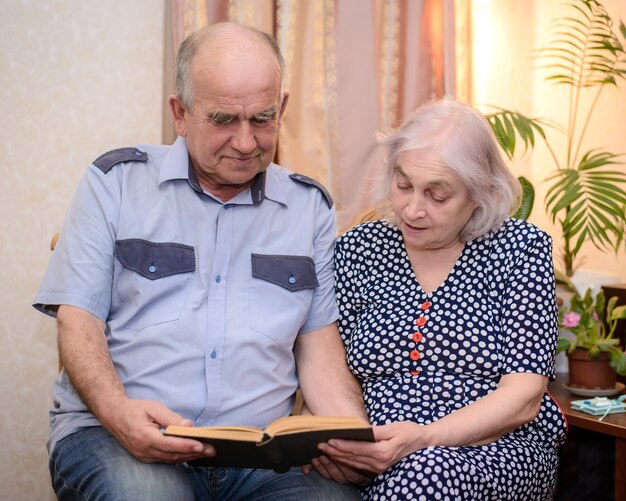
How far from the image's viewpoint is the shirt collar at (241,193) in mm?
1675

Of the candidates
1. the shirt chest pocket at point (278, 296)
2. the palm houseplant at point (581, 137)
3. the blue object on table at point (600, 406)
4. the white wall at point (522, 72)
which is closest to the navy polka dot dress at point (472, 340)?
the shirt chest pocket at point (278, 296)

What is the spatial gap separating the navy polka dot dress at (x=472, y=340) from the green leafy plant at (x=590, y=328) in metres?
0.54

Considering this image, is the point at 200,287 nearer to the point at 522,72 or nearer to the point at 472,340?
the point at 472,340

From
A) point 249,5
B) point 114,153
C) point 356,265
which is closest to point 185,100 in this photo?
point 114,153

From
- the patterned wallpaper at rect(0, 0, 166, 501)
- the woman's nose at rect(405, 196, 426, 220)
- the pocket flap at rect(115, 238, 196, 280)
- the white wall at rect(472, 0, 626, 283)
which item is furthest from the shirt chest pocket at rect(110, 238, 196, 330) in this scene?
the white wall at rect(472, 0, 626, 283)

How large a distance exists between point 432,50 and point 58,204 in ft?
5.04

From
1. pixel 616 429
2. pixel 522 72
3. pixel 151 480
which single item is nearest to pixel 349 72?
pixel 522 72

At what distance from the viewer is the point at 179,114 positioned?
1699 mm

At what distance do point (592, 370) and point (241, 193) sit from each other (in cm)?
112

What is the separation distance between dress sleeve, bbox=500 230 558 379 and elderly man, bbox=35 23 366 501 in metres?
0.34

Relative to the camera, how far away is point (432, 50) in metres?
3.02

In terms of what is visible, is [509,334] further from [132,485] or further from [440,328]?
[132,485]

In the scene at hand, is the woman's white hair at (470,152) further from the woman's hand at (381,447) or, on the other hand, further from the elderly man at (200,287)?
the woman's hand at (381,447)

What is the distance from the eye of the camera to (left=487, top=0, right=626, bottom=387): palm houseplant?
2580 mm
